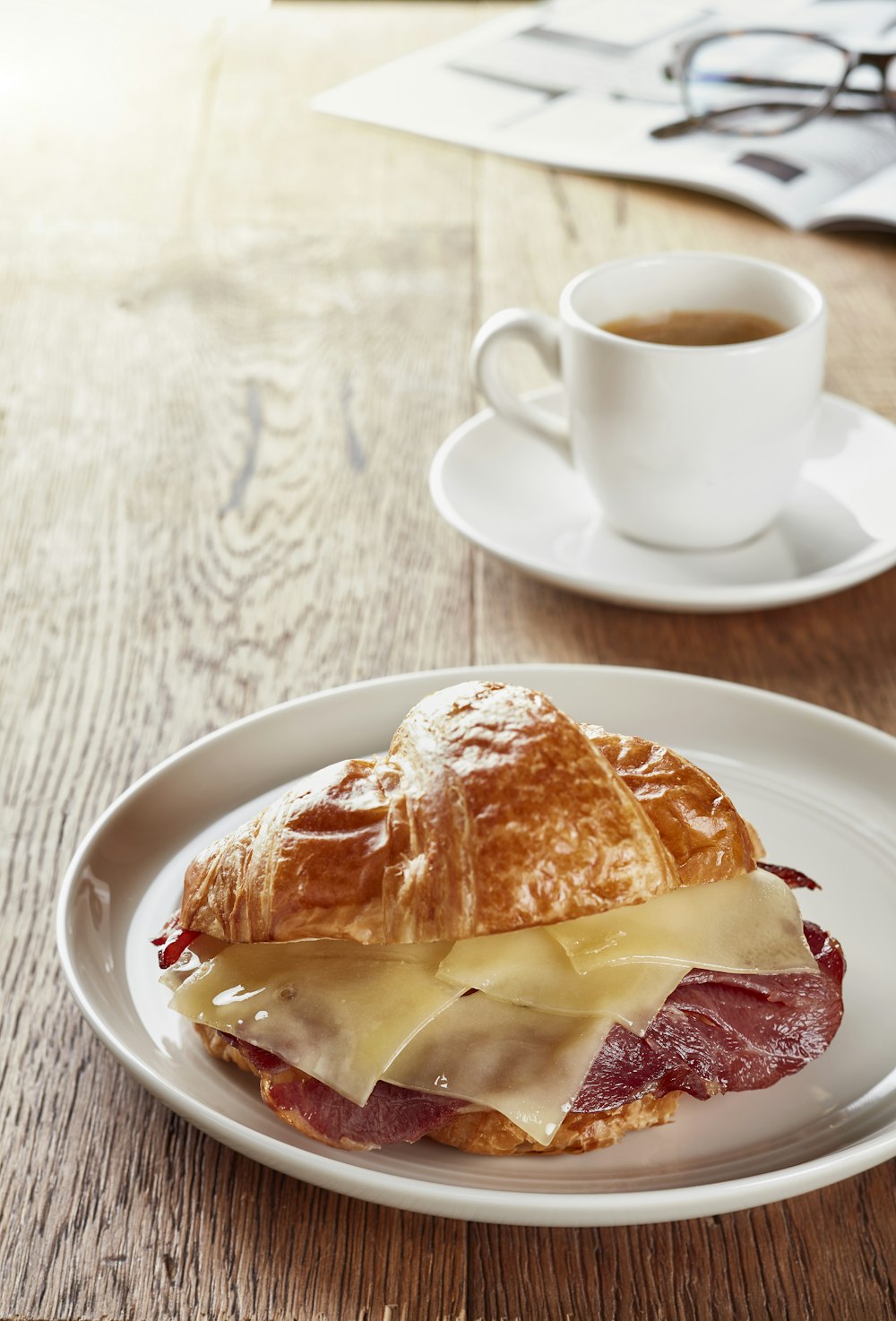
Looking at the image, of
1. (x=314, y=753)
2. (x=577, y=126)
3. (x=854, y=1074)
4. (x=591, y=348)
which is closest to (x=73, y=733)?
(x=314, y=753)

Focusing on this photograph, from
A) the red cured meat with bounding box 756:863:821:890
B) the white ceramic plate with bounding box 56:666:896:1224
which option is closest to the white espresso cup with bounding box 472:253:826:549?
the white ceramic plate with bounding box 56:666:896:1224

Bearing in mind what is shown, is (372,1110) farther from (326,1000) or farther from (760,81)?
(760,81)

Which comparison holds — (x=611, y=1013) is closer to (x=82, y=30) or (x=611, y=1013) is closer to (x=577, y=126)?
(x=577, y=126)

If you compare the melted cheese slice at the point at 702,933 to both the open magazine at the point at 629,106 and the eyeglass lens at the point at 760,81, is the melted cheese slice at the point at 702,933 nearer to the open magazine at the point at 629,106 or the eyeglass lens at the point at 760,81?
the open magazine at the point at 629,106

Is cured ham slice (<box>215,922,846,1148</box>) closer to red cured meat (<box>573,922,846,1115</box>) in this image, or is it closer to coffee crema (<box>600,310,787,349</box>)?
red cured meat (<box>573,922,846,1115</box>)

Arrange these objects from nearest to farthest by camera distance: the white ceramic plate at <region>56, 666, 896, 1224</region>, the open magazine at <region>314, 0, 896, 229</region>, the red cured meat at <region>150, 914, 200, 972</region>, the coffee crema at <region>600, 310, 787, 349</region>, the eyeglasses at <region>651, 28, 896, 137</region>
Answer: the white ceramic plate at <region>56, 666, 896, 1224</region> < the red cured meat at <region>150, 914, 200, 972</region> < the coffee crema at <region>600, 310, 787, 349</region> < the open magazine at <region>314, 0, 896, 229</region> < the eyeglasses at <region>651, 28, 896, 137</region>

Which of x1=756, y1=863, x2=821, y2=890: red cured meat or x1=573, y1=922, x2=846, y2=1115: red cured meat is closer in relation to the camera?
x1=573, y1=922, x2=846, y2=1115: red cured meat

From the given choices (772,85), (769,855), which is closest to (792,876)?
(769,855)
